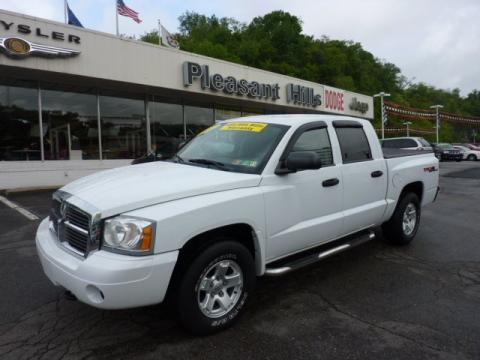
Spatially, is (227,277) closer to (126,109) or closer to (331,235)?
(331,235)

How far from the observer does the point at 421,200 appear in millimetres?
6094

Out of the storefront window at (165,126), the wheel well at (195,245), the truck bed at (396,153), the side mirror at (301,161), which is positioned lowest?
the wheel well at (195,245)

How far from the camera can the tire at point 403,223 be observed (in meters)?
5.61

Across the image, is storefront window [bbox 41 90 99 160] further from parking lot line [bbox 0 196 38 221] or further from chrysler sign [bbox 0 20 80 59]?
parking lot line [bbox 0 196 38 221]

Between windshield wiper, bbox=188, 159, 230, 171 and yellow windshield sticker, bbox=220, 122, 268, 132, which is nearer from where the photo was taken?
windshield wiper, bbox=188, 159, 230, 171

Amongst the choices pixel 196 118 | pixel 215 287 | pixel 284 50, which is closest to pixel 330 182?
pixel 215 287

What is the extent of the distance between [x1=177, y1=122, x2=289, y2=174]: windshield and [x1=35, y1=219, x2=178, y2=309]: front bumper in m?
1.19

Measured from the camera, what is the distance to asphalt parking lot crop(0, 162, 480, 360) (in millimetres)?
3045

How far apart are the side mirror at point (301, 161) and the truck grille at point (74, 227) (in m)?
1.71

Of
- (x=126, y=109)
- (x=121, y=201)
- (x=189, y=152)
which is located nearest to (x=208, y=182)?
(x=121, y=201)

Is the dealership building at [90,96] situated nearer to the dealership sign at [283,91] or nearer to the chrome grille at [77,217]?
the dealership sign at [283,91]

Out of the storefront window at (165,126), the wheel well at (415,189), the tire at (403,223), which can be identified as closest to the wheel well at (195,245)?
the tire at (403,223)

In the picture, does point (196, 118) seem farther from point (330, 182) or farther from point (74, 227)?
point (74, 227)

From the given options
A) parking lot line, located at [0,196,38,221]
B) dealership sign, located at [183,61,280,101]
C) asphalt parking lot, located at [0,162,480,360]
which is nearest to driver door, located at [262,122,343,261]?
asphalt parking lot, located at [0,162,480,360]
